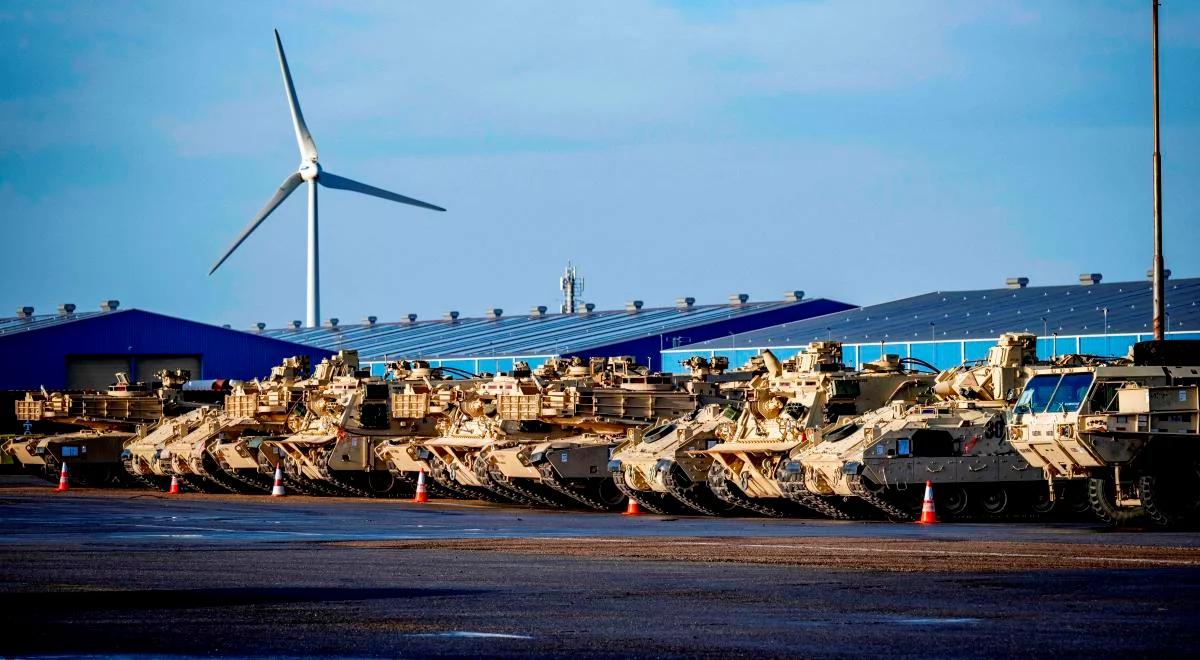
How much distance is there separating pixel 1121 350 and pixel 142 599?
4091cm

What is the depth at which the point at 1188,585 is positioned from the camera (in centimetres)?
1738

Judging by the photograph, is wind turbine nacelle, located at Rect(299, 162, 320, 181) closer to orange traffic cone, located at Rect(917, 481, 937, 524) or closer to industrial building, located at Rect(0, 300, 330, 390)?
industrial building, located at Rect(0, 300, 330, 390)

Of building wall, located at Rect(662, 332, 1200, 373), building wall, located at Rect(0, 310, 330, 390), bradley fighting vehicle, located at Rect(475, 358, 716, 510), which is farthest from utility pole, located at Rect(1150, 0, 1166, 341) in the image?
building wall, located at Rect(0, 310, 330, 390)

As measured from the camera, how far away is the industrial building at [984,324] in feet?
182

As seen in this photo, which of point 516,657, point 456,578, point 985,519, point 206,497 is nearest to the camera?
point 516,657

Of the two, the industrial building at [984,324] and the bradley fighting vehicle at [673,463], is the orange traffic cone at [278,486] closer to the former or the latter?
the bradley fighting vehicle at [673,463]

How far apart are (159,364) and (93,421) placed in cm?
2419

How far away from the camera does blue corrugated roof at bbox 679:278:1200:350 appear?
→ 57.1 metres

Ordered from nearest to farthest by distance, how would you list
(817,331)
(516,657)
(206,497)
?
(516,657) → (206,497) → (817,331)

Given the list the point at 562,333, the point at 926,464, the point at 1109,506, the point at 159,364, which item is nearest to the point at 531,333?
the point at 562,333

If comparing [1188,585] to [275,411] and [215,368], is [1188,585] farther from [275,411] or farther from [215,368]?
[215,368]

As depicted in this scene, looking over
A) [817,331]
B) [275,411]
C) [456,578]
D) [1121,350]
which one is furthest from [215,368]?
[456,578]

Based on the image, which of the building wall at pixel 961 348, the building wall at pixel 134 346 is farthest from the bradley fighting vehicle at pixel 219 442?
the building wall at pixel 134 346

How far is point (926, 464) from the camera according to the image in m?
31.6
